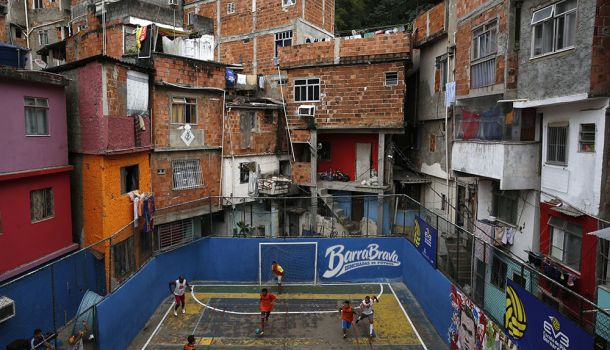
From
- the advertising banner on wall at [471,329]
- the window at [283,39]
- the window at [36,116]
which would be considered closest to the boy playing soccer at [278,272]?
the advertising banner on wall at [471,329]

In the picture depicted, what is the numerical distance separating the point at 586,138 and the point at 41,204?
16839mm

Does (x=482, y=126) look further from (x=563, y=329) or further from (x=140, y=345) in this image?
(x=140, y=345)

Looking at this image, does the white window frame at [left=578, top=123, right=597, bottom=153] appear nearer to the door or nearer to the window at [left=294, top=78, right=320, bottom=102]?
the door

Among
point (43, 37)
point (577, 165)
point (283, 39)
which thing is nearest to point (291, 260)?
point (577, 165)

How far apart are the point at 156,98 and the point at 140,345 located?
409 inches

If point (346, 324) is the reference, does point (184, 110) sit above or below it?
above

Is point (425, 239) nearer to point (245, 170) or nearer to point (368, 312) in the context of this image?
point (368, 312)

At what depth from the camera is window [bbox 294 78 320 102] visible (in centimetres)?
2305

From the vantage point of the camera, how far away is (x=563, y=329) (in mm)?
7258

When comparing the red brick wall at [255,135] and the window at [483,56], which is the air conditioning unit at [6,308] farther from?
the window at [483,56]

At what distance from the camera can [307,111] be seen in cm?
2272

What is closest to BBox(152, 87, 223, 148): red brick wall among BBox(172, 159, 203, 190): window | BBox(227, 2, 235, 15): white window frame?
BBox(172, 159, 203, 190): window

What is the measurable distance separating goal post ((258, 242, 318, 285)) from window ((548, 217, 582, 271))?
8914 mm

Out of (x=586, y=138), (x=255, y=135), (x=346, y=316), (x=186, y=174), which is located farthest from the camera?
(x=255, y=135)
